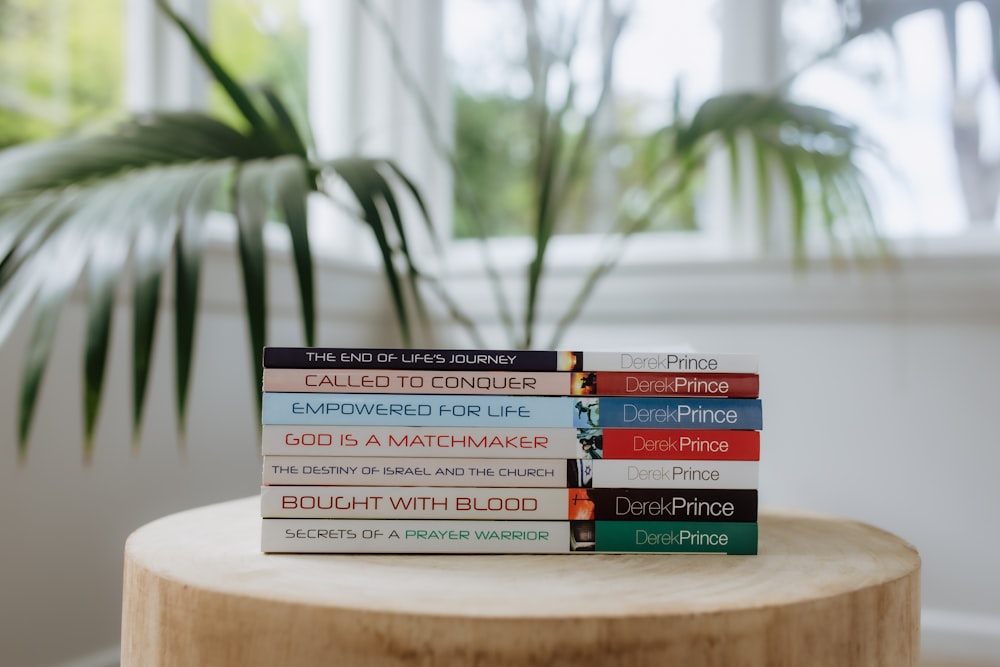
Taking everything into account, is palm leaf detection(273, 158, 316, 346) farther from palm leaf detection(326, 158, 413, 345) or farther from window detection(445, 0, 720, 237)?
window detection(445, 0, 720, 237)

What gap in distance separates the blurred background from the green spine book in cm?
62

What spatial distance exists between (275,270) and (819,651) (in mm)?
1226

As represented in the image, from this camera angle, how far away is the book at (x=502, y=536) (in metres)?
0.64

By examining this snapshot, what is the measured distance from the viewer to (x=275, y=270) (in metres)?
1.54

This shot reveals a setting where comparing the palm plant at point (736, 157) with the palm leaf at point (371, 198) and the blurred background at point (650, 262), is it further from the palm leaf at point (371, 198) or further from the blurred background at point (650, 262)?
the palm leaf at point (371, 198)

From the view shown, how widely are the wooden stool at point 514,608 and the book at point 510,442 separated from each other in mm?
76

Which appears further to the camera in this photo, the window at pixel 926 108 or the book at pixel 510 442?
the window at pixel 926 108

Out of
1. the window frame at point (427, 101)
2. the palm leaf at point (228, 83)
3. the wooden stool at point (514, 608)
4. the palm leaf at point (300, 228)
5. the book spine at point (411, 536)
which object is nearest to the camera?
the wooden stool at point (514, 608)

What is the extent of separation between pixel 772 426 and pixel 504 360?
42.8 inches

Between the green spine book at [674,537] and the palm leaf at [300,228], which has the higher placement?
the palm leaf at [300,228]

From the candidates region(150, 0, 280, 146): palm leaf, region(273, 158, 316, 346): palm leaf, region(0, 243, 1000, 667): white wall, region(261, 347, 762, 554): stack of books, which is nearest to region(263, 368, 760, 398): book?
region(261, 347, 762, 554): stack of books

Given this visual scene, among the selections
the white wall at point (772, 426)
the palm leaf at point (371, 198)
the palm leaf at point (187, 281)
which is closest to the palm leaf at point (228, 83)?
the palm leaf at point (371, 198)

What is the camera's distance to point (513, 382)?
66 centimetres

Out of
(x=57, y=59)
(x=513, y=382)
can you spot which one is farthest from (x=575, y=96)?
(x=513, y=382)
